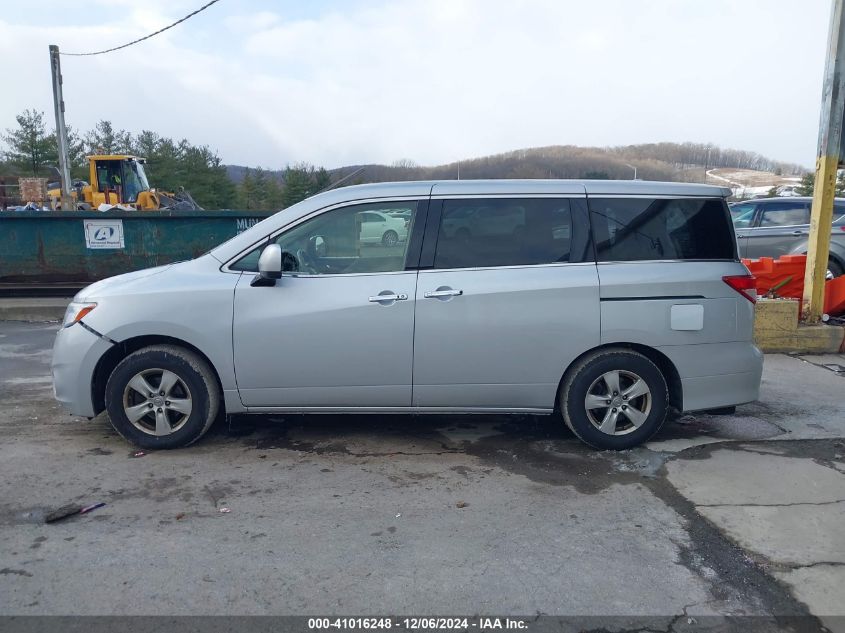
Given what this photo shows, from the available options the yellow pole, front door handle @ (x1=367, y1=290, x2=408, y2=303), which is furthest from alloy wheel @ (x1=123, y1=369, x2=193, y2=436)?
the yellow pole

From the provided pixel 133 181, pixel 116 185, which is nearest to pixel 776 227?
pixel 133 181

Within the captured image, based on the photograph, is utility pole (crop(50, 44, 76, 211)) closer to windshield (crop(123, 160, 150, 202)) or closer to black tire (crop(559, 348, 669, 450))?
windshield (crop(123, 160, 150, 202))

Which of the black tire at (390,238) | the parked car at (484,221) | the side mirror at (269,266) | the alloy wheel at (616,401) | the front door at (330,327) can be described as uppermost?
the parked car at (484,221)

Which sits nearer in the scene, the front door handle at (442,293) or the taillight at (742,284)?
the front door handle at (442,293)

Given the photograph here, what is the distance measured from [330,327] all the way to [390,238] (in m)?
0.75

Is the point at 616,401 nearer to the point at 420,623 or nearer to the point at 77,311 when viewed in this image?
the point at 420,623

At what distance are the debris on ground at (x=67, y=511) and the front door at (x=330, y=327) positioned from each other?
3.90 ft

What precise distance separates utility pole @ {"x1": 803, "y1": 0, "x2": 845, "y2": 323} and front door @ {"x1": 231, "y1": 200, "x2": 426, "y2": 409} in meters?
5.58

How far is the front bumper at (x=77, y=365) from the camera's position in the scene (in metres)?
4.74

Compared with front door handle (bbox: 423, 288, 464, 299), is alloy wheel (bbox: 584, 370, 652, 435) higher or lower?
lower

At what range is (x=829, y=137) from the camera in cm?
774

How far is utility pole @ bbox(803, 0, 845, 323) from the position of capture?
25.0 ft

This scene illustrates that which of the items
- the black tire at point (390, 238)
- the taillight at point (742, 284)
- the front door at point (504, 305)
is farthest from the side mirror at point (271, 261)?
the taillight at point (742, 284)

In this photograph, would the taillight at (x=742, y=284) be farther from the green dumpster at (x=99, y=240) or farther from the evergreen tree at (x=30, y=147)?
the evergreen tree at (x=30, y=147)
